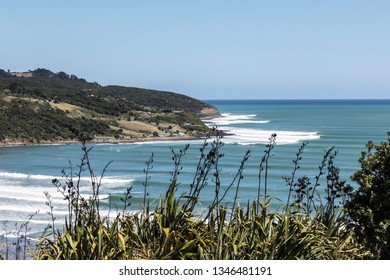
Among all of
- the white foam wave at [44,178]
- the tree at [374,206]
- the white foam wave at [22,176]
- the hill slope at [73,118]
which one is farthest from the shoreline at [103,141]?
the tree at [374,206]

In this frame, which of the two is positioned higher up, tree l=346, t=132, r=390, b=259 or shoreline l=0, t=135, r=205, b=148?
tree l=346, t=132, r=390, b=259

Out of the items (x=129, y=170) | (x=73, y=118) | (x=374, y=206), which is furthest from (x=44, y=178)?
(x=73, y=118)

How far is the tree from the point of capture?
798 centimetres

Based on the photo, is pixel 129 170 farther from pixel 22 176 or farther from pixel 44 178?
pixel 22 176

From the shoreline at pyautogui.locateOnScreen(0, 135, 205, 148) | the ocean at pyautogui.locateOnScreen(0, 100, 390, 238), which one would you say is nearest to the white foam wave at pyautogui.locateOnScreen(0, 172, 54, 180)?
the ocean at pyautogui.locateOnScreen(0, 100, 390, 238)

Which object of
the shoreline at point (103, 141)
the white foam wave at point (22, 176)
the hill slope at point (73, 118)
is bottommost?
the shoreline at point (103, 141)

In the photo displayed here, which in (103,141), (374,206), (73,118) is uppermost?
(374,206)

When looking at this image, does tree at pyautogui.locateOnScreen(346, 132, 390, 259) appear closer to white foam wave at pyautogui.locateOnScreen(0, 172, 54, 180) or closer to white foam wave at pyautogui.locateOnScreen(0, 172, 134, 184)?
white foam wave at pyautogui.locateOnScreen(0, 172, 134, 184)

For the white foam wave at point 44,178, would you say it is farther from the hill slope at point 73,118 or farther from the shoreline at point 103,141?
the shoreline at point 103,141

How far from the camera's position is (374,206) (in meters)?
8.20

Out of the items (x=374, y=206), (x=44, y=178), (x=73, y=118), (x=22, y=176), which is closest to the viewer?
(x=374, y=206)

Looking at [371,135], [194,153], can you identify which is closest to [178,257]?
[194,153]

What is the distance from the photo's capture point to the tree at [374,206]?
7980 mm
